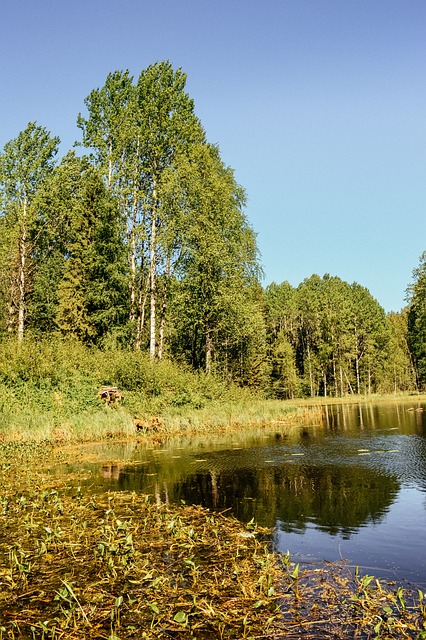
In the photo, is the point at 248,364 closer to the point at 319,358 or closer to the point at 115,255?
the point at 115,255

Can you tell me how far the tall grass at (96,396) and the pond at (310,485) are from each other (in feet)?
10.9

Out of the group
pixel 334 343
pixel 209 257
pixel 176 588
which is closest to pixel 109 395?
pixel 209 257

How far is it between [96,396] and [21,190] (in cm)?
2218

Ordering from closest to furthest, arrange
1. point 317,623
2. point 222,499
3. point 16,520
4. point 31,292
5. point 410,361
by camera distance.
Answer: point 317,623 < point 16,520 < point 222,499 < point 31,292 < point 410,361

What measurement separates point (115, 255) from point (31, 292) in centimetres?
1010

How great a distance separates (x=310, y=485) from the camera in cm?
1230

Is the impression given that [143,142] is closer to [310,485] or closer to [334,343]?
[310,485]

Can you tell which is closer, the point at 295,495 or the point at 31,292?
the point at 295,495

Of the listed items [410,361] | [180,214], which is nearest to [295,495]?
[180,214]

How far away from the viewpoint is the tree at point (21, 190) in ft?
128

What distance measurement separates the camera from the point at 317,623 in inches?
195

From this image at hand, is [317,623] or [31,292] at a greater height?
[31,292]

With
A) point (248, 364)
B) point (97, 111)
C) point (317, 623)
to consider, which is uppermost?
point (97, 111)

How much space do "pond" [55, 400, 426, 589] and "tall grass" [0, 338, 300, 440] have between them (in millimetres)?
3330
